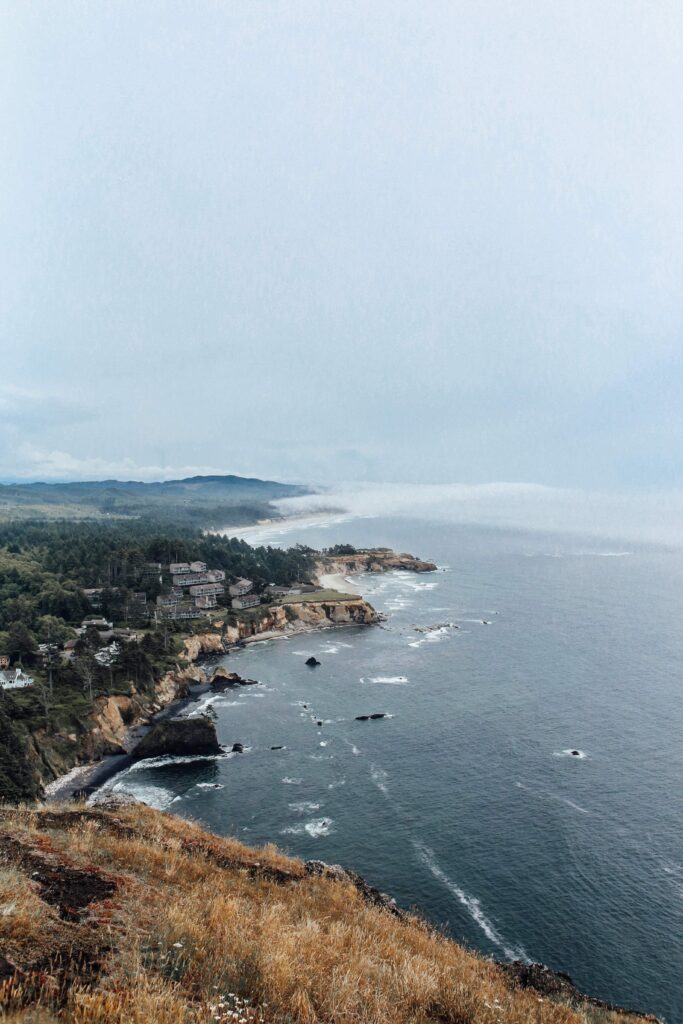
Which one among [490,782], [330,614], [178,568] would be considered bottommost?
[490,782]

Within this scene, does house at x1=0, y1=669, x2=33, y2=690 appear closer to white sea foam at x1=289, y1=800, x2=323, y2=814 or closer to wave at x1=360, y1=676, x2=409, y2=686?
white sea foam at x1=289, y1=800, x2=323, y2=814

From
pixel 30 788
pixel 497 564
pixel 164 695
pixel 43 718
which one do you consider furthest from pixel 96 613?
pixel 497 564

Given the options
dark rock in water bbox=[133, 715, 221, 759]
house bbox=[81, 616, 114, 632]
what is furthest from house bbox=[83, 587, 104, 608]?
dark rock in water bbox=[133, 715, 221, 759]

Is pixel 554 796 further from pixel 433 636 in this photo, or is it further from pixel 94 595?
pixel 94 595

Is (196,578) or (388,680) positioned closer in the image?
(388,680)

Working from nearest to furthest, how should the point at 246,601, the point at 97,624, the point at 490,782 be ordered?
1. the point at 490,782
2. the point at 97,624
3. the point at 246,601

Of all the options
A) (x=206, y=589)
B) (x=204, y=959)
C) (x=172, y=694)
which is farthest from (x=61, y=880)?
(x=206, y=589)

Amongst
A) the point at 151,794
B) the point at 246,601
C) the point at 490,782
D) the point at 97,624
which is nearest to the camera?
the point at 490,782

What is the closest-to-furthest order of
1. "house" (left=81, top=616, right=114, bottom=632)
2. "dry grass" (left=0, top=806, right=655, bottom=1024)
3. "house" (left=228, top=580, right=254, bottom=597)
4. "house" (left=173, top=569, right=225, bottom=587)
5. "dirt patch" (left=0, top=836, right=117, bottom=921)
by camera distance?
1. "dry grass" (left=0, top=806, right=655, bottom=1024)
2. "dirt patch" (left=0, top=836, right=117, bottom=921)
3. "house" (left=81, top=616, right=114, bottom=632)
4. "house" (left=228, top=580, right=254, bottom=597)
5. "house" (left=173, top=569, right=225, bottom=587)
